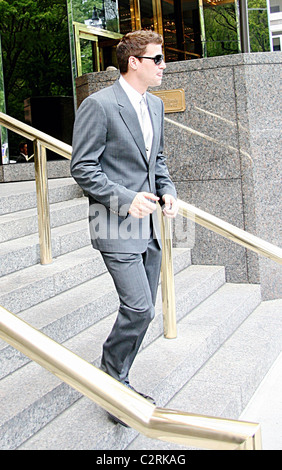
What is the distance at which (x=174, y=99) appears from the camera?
17.9ft

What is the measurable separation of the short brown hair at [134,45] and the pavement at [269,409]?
2032mm

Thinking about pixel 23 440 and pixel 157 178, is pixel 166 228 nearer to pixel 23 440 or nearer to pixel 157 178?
pixel 157 178

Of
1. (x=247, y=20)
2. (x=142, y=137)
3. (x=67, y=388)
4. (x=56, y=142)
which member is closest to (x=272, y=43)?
(x=247, y=20)

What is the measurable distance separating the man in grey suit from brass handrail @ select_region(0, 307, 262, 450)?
0.98 meters

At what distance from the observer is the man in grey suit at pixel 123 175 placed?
2.54 m

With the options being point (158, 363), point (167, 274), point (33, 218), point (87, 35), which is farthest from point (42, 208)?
point (87, 35)

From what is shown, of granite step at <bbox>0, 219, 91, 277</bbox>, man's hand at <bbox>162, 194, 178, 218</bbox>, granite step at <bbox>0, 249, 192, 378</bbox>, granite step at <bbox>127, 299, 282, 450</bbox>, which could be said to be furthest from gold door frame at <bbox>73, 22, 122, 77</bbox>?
man's hand at <bbox>162, 194, 178, 218</bbox>

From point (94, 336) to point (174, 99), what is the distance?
107 inches

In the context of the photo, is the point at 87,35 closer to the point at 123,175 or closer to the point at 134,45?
the point at 134,45

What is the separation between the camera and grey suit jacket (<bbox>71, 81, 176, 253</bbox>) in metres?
2.54

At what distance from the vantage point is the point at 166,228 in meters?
3.81

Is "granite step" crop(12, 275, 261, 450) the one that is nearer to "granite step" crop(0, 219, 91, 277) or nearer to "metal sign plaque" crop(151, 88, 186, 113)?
"granite step" crop(0, 219, 91, 277)

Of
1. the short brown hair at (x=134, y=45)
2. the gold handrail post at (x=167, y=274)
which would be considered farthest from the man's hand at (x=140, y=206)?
the gold handrail post at (x=167, y=274)

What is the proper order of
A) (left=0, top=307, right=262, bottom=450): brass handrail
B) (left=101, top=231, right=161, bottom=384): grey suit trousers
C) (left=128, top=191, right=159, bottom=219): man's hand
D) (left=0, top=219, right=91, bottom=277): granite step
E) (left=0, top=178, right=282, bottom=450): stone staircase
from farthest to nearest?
1. (left=0, top=219, right=91, bottom=277): granite step
2. (left=0, top=178, right=282, bottom=450): stone staircase
3. (left=101, top=231, right=161, bottom=384): grey suit trousers
4. (left=128, top=191, right=159, bottom=219): man's hand
5. (left=0, top=307, right=262, bottom=450): brass handrail
